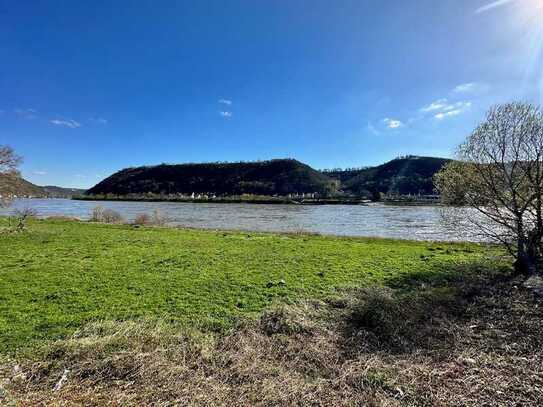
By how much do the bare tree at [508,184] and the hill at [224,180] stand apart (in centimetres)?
12673

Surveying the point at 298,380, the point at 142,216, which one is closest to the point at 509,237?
the point at 298,380

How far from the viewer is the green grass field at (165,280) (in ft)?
19.0

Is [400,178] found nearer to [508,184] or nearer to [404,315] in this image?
[508,184]

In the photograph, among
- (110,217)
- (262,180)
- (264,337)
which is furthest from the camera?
(262,180)

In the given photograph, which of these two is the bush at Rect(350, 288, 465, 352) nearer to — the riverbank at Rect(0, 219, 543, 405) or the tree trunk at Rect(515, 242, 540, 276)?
the riverbank at Rect(0, 219, 543, 405)

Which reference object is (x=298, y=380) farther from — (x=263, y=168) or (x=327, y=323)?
(x=263, y=168)

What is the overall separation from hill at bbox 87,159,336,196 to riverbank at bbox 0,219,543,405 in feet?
426

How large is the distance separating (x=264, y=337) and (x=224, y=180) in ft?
505

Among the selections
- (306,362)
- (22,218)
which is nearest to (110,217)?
(22,218)

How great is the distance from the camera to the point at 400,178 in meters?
135

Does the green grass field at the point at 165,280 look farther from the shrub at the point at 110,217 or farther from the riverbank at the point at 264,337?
the shrub at the point at 110,217

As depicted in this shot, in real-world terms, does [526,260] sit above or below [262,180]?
below

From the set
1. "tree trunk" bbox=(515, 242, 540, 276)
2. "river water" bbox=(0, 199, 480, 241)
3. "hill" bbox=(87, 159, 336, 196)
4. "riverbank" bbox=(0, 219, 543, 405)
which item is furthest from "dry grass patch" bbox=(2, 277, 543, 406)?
"hill" bbox=(87, 159, 336, 196)

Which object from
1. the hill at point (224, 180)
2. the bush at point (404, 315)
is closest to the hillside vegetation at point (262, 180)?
the hill at point (224, 180)
